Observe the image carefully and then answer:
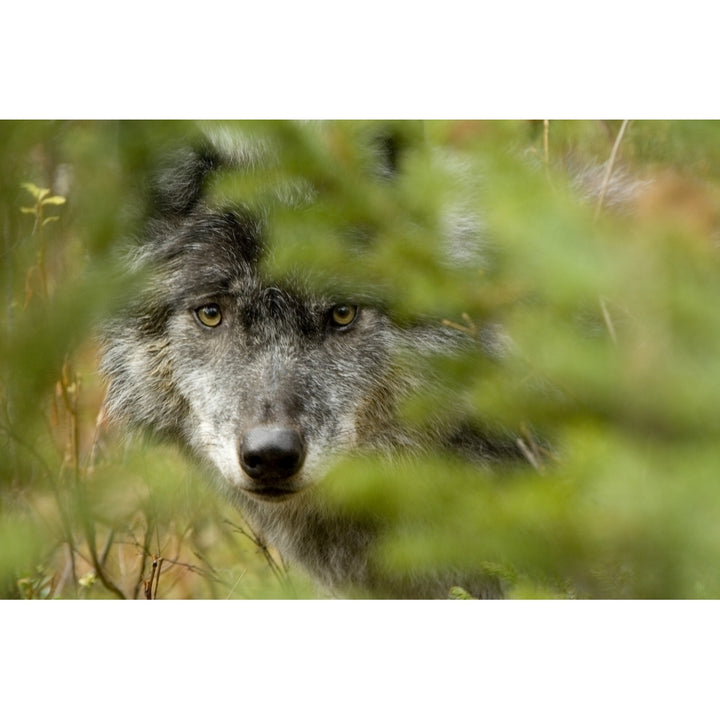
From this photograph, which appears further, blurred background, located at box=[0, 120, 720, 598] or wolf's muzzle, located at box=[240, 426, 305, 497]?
wolf's muzzle, located at box=[240, 426, 305, 497]

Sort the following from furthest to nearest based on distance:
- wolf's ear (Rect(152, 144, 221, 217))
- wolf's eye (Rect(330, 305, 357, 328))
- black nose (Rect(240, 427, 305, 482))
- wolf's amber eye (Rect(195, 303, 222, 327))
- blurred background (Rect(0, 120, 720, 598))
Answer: wolf's amber eye (Rect(195, 303, 222, 327)) < wolf's eye (Rect(330, 305, 357, 328)) < black nose (Rect(240, 427, 305, 482)) < wolf's ear (Rect(152, 144, 221, 217)) < blurred background (Rect(0, 120, 720, 598))

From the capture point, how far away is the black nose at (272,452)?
214cm

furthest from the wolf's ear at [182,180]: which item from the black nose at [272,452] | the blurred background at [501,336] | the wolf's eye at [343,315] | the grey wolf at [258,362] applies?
the black nose at [272,452]

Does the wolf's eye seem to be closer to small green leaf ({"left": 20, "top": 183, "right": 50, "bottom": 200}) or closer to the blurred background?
Result: the blurred background

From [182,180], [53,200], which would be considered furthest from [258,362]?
[53,200]

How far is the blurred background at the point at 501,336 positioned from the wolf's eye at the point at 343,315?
46 centimetres

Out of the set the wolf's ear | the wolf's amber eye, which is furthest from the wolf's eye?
the wolf's ear

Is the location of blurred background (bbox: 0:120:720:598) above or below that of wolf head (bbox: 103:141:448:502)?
above

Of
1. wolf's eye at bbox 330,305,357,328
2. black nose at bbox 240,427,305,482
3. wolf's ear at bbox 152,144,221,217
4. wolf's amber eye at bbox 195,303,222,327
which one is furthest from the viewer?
wolf's amber eye at bbox 195,303,222,327

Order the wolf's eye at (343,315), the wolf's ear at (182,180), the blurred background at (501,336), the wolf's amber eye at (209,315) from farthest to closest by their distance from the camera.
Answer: the wolf's amber eye at (209,315) < the wolf's eye at (343,315) < the wolf's ear at (182,180) < the blurred background at (501,336)

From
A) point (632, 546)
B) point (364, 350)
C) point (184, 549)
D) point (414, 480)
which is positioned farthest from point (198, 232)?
point (632, 546)

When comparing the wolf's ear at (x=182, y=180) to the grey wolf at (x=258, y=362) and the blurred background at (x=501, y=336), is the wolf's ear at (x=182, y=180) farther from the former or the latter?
the blurred background at (x=501, y=336)

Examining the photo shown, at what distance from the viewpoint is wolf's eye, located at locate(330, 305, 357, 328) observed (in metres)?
→ 2.25
